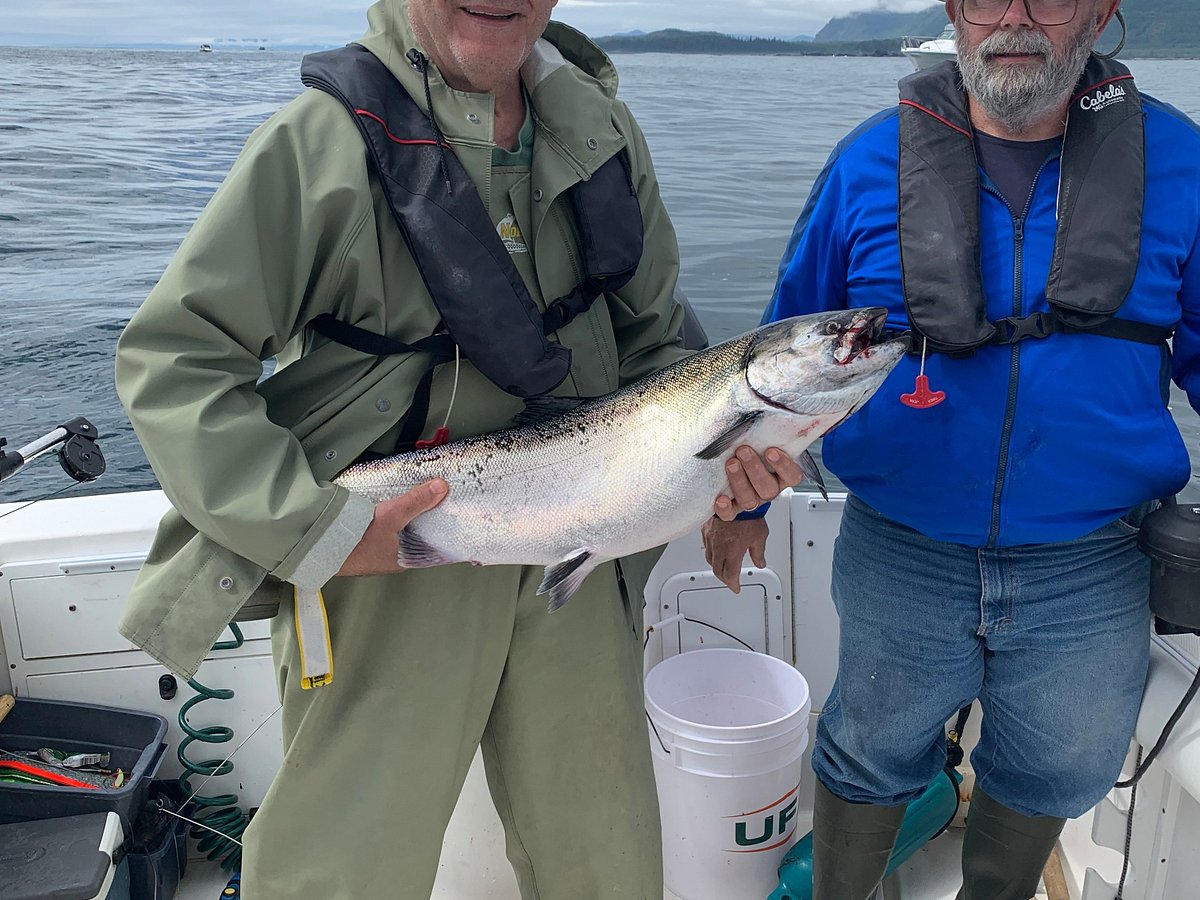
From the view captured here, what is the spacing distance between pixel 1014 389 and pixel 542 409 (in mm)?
1142

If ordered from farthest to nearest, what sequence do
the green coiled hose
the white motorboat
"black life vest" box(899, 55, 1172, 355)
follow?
the green coiled hose
the white motorboat
"black life vest" box(899, 55, 1172, 355)

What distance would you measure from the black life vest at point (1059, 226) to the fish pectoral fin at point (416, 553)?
1265 millimetres

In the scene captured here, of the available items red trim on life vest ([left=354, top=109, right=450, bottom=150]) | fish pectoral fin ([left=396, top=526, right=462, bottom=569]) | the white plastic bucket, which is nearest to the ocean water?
the white plastic bucket

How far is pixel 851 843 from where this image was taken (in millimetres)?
3023

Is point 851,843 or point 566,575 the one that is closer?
point 566,575

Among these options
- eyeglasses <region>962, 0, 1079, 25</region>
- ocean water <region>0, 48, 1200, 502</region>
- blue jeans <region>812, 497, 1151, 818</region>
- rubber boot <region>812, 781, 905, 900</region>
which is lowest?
ocean water <region>0, 48, 1200, 502</region>

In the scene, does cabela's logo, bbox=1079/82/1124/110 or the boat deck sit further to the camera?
the boat deck

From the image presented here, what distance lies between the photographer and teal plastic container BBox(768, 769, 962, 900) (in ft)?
11.2

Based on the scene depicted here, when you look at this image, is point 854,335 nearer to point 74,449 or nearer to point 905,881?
point 905,881

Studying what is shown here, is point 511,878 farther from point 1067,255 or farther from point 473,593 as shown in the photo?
point 1067,255

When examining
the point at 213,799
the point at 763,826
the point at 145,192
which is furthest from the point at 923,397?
the point at 145,192

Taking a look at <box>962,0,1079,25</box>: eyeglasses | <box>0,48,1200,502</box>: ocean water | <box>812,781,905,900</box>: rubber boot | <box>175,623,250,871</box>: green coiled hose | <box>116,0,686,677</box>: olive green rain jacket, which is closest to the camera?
<box>116,0,686,677</box>: olive green rain jacket

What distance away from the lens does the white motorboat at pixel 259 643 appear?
359 cm

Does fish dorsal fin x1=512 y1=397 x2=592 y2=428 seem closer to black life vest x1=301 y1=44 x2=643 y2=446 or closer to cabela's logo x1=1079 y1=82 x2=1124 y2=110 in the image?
black life vest x1=301 y1=44 x2=643 y2=446
